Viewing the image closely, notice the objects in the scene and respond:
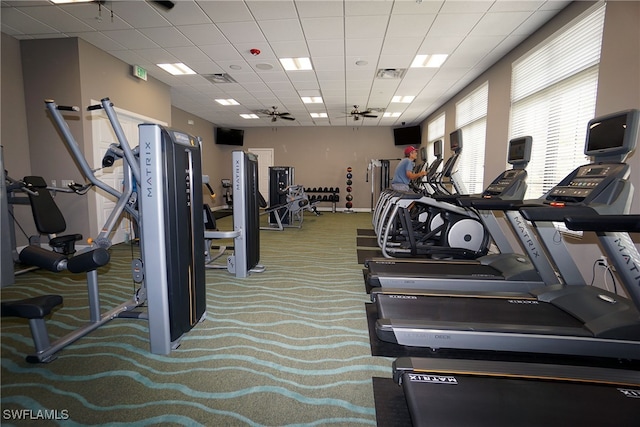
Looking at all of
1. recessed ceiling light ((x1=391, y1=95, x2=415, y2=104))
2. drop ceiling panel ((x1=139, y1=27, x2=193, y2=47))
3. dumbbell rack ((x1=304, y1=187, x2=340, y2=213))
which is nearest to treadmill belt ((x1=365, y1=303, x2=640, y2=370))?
drop ceiling panel ((x1=139, y1=27, x2=193, y2=47))

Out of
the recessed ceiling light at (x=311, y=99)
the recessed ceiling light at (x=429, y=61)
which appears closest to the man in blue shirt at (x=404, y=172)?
the recessed ceiling light at (x=429, y=61)

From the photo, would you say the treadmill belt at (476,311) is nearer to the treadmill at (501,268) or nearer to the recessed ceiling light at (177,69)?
the treadmill at (501,268)

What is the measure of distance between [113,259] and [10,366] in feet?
8.83

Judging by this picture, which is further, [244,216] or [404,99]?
[404,99]

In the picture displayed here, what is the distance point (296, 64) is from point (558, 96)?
12.6 ft

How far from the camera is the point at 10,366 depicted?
190 cm

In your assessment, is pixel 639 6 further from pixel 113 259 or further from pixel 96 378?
pixel 113 259

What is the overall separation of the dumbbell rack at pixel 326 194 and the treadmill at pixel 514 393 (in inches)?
369

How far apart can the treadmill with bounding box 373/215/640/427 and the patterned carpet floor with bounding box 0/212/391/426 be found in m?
0.28

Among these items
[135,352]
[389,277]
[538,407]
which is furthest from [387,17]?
[135,352]

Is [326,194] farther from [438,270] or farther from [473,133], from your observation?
[438,270]

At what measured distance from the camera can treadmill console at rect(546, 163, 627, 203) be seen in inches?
78.1

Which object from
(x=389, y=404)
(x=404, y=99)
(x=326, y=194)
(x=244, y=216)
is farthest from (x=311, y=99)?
(x=389, y=404)

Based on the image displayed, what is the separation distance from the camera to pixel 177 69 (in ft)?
18.4
